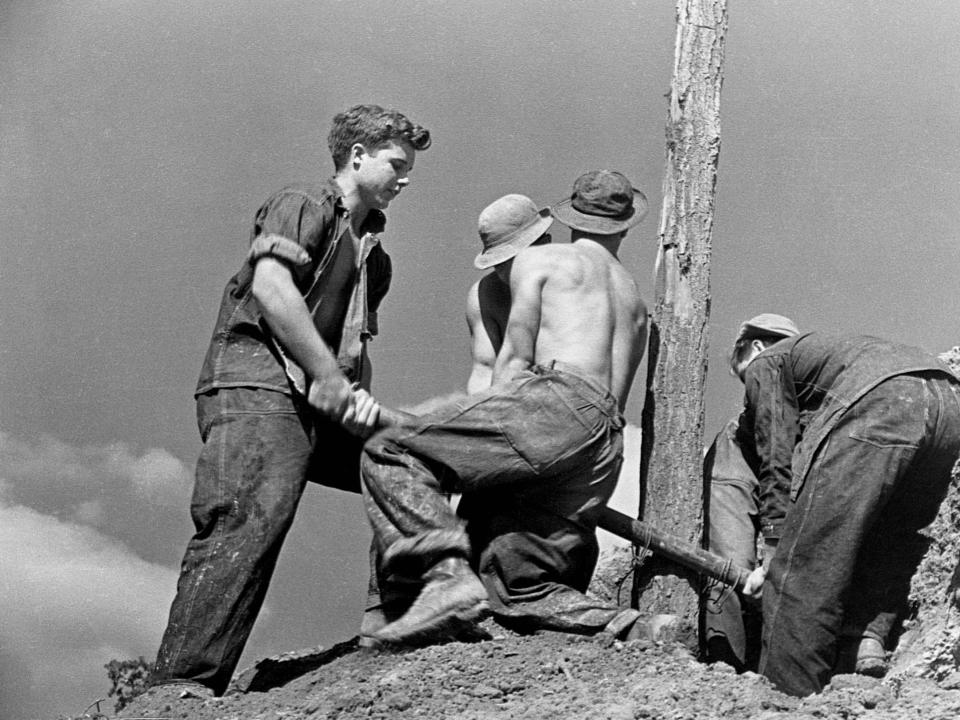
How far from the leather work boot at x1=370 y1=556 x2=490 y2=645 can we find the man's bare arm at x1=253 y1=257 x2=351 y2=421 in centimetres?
79

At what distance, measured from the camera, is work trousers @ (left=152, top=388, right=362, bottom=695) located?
653cm

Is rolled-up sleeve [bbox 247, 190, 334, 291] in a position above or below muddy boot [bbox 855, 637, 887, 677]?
above

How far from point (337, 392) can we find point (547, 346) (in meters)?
0.97

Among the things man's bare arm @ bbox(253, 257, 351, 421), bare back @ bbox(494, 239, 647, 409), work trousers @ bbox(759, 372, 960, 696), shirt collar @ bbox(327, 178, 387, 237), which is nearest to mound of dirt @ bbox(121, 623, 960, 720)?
work trousers @ bbox(759, 372, 960, 696)

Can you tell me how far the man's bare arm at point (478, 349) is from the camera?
7.59 meters

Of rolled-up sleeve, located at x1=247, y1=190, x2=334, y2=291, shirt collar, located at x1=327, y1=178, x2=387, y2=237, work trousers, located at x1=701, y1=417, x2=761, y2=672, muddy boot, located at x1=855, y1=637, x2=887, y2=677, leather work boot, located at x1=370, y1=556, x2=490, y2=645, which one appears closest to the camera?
leather work boot, located at x1=370, y1=556, x2=490, y2=645

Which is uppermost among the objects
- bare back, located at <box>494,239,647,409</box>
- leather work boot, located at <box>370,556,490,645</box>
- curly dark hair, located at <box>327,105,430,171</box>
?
curly dark hair, located at <box>327,105,430,171</box>

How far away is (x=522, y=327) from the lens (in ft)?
23.6

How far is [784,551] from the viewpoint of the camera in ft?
23.0

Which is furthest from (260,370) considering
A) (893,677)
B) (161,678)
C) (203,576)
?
(893,677)

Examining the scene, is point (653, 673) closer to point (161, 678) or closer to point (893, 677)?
point (893, 677)

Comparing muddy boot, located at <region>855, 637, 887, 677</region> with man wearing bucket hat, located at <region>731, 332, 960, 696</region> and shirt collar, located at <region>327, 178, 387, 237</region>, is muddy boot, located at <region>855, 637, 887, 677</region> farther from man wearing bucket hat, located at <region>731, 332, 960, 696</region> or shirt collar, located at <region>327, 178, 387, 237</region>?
shirt collar, located at <region>327, 178, 387, 237</region>

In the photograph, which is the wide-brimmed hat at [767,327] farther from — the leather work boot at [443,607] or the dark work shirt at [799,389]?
the leather work boot at [443,607]

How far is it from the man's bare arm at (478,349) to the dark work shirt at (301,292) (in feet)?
2.08
